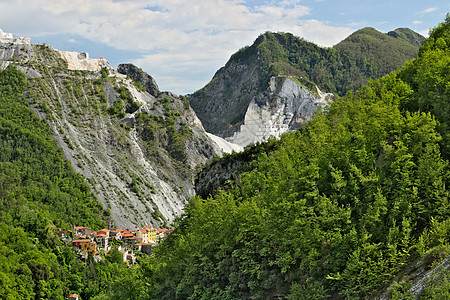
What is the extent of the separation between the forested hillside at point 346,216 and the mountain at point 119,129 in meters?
86.7

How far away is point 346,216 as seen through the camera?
21375 mm

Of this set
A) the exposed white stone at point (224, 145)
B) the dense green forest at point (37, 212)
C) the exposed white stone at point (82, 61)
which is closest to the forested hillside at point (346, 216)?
the dense green forest at point (37, 212)

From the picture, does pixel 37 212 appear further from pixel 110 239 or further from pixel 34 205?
pixel 110 239

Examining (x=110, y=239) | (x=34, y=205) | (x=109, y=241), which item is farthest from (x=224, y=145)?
(x=34, y=205)

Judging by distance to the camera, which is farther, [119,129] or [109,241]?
[119,129]

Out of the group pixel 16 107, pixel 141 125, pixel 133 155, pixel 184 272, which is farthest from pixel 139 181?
pixel 184 272

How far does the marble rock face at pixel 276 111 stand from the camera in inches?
6905

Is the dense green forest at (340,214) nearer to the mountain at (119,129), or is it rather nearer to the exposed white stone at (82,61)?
the mountain at (119,129)

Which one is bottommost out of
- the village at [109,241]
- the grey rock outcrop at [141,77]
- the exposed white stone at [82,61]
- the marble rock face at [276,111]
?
the village at [109,241]

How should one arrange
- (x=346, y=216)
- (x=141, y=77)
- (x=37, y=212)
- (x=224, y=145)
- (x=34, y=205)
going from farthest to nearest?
(x=141, y=77) → (x=224, y=145) → (x=34, y=205) → (x=37, y=212) → (x=346, y=216)

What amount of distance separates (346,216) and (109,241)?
79590mm

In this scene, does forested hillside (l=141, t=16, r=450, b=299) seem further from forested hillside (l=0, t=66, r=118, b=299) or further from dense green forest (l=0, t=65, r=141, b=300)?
forested hillside (l=0, t=66, r=118, b=299)

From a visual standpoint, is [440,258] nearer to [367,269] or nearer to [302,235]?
[367,269]

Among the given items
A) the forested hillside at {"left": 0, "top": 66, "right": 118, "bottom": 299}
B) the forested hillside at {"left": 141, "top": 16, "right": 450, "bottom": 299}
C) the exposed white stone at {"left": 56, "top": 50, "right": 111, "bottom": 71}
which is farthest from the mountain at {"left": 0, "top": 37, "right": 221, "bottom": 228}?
the forested hillside at {"left": 141, "top": 16, "right": 450, "bottom": 299}
